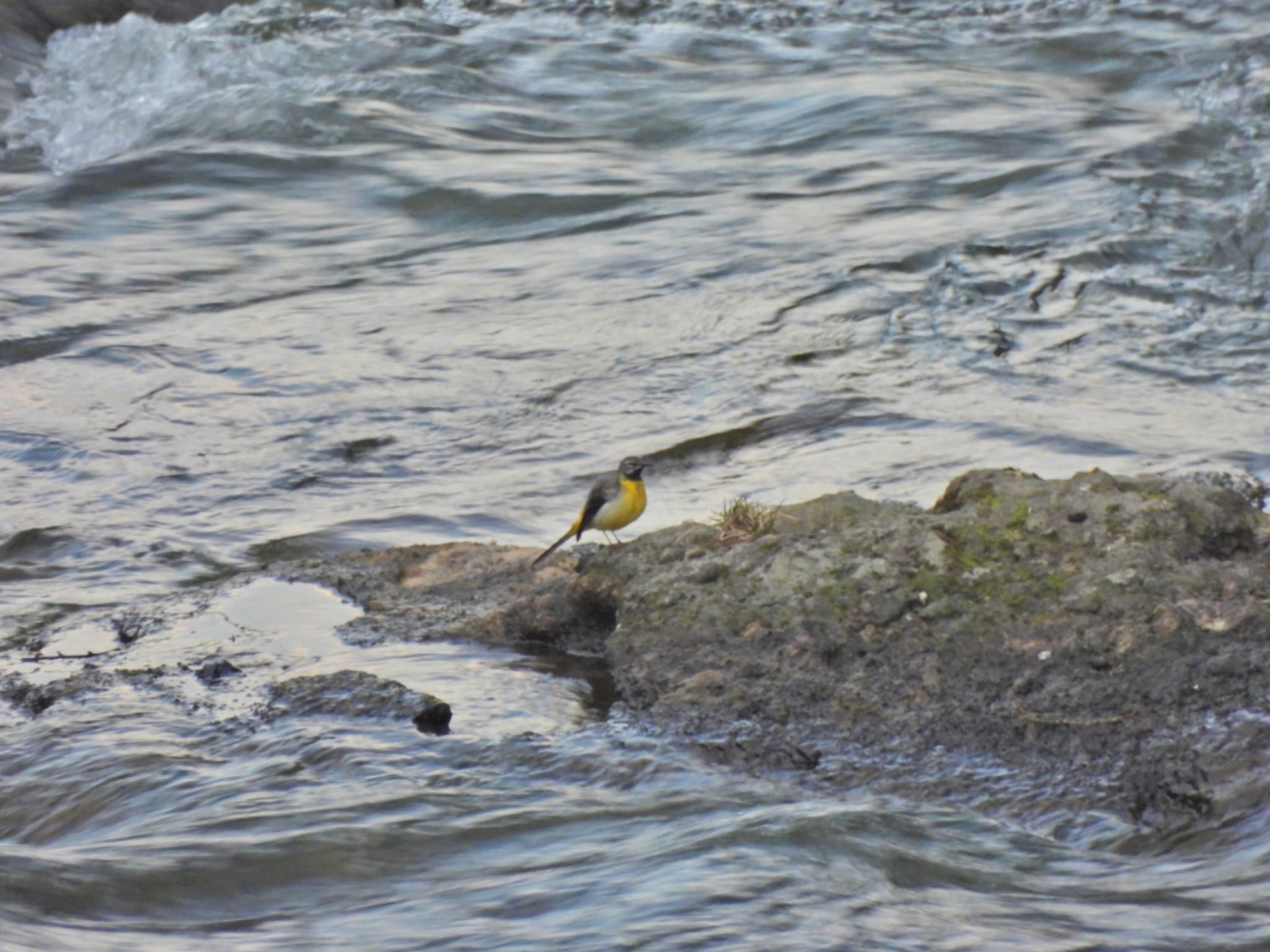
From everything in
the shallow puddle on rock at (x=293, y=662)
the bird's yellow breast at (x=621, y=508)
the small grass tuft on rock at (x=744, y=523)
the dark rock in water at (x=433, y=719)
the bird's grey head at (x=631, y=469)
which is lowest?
the shallow puddle on rock at (x=293, y=662)

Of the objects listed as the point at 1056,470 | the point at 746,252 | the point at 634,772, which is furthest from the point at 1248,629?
the point at 746,252

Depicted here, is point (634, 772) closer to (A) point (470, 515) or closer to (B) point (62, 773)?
(B) point (62, 773)

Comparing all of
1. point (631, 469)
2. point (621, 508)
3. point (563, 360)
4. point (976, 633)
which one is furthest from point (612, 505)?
point (563, 360)

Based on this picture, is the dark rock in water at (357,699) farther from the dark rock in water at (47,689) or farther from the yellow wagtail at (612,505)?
the yellow wagtail at (612,505)

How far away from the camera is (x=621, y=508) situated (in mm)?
5574

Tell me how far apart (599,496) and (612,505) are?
5 centimetres

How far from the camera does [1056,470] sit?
6539 mm

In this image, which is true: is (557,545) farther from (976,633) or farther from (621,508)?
(976,633)

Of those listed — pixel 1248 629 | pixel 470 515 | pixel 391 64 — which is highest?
pixel 391 64

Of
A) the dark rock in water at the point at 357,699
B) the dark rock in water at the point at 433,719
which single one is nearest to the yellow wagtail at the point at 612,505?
the dark rock in water at the point at 357,699

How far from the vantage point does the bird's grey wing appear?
5.55 metres

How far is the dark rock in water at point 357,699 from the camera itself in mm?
4309

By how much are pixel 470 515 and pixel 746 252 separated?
3745 millimetres

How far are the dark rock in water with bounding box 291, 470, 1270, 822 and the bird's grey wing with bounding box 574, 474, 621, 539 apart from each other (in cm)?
65
